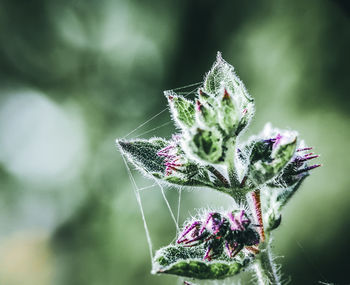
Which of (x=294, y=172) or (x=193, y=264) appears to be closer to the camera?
(x=193, y=264)

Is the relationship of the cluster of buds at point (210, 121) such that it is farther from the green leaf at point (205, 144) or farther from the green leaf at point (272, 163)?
the green leaf at point (272, 163)

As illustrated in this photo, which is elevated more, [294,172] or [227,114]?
[227,114]

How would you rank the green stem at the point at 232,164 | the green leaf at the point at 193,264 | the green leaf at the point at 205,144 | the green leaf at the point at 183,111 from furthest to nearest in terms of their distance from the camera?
the green leaf at the point at 183,111 → the green stem at the point at 232,164 → the green leaf at the point at 205,144 → the green leaf at the point at 193,264

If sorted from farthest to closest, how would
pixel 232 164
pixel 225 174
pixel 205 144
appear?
pixel 225 174, pixel 232 164, pixel 205 144

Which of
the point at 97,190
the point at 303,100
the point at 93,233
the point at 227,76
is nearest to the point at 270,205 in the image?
the point at 227,76

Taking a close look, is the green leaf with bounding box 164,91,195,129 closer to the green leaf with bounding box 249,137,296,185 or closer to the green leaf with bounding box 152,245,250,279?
the green leaf with bounding box 249,137,296,185

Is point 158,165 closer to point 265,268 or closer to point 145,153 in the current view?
point 145,153

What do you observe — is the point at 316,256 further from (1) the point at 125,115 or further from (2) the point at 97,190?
(1) the point at 125,115

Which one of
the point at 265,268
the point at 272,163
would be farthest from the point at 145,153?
the point at 265,268

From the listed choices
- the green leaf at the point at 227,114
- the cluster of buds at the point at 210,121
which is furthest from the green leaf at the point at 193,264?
the green leaf at the point at 227,114
